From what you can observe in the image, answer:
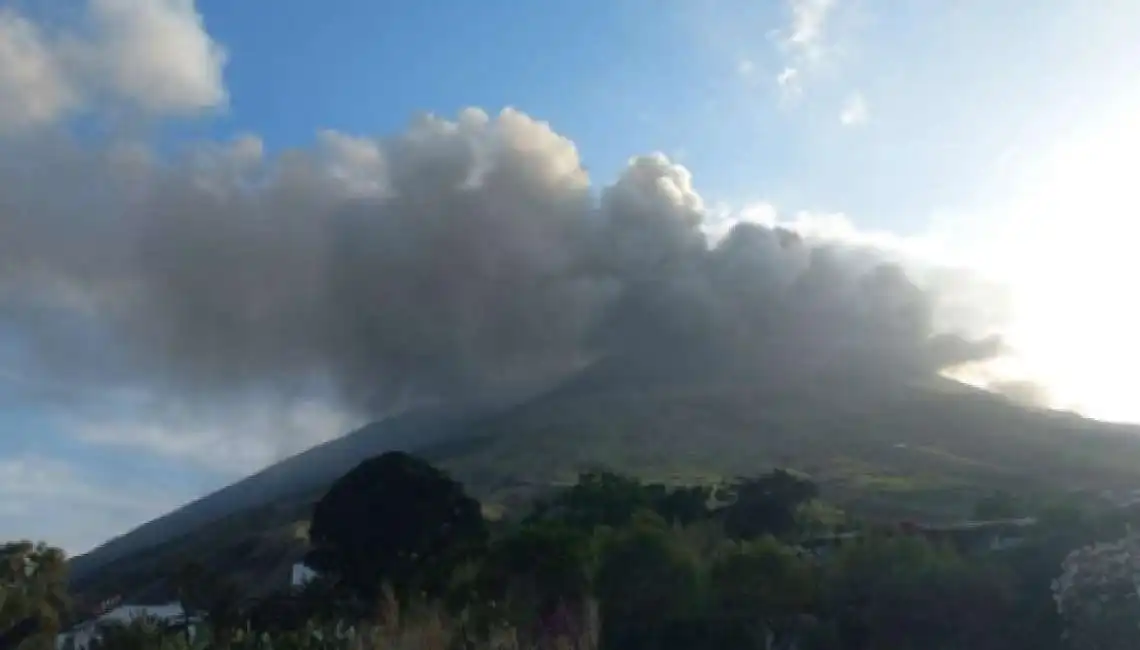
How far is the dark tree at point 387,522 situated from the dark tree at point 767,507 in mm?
11121

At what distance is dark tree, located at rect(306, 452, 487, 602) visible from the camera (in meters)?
51.1

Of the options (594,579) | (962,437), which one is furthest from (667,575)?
(962,437)

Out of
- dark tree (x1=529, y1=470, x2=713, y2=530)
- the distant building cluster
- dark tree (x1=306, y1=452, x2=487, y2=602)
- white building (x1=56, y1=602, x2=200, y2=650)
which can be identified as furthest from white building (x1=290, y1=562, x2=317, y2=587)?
dark tree (x1=529, y1=470, x2=713, y2=530)

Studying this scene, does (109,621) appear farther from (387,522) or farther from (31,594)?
(387,522)

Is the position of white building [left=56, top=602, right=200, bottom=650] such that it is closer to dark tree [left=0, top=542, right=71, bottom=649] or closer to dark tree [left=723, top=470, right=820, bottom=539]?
dark tree [left=0, top=542, right=71, bottom=649]

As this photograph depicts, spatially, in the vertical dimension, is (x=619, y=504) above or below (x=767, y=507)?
above

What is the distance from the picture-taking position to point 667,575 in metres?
34.6

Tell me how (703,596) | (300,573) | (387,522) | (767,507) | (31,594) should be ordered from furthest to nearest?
(300,573)
(767,507)
(387,522)
(31,594)
(703,596)

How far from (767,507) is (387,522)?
56.7ft

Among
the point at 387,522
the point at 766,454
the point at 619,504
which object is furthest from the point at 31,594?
the point at 766,454

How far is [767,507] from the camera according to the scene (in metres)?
60.7

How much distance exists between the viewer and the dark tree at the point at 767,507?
58.1 metres

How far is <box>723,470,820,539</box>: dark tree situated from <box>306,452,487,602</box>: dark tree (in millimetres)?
11121

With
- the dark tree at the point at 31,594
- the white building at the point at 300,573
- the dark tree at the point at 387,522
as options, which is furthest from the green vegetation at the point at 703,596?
the white building at the point at 300,573
